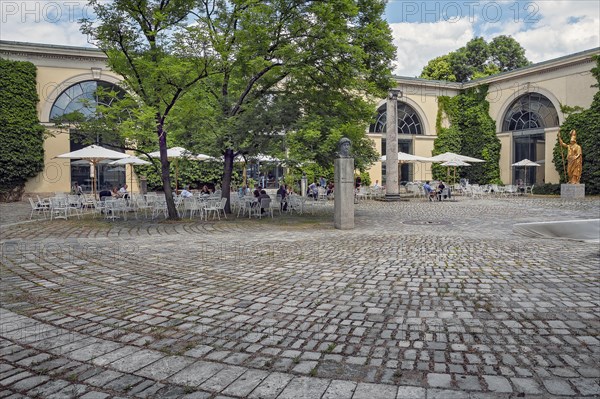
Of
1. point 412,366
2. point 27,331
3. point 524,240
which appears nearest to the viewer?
point 412,366

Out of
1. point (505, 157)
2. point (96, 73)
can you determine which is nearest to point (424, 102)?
point (505, 157)

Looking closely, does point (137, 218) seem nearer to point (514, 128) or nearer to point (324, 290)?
point (324, 290)

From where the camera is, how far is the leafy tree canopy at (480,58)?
46.8 m

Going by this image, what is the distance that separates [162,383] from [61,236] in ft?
29.6

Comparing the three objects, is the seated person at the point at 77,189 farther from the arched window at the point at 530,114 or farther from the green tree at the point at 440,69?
the green tree at the point at 440,69

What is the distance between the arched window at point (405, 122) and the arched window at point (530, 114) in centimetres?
630

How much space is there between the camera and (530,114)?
3108 cm

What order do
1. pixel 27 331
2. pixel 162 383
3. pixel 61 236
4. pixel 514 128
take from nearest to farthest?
pixel 162 383 < pixel 27 331 < pixel 61 236 < pixel 514 128

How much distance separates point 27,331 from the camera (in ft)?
14.1

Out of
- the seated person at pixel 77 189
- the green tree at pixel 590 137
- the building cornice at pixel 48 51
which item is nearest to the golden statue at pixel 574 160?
the green tree at pixel 590 137

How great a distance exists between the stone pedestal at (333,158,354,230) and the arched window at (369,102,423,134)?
22725mm

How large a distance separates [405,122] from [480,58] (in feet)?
61.7

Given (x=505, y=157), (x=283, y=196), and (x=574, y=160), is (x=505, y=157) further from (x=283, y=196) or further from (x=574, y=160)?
(x=283, y=196)

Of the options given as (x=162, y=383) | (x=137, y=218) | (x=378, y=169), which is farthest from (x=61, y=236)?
(x=378, y=169)
